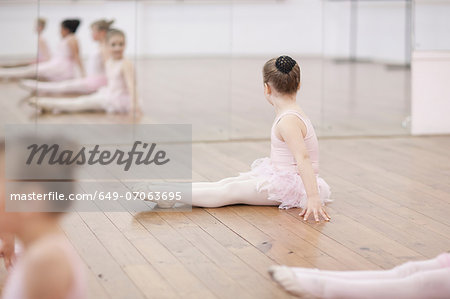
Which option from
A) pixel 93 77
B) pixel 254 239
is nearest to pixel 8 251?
pixel 254 239

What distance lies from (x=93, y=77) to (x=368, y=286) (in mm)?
4037

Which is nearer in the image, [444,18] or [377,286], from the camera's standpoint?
[377,286]

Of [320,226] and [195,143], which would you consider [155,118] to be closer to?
[195,143]

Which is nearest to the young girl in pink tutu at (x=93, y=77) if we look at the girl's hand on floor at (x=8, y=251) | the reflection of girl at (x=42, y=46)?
the reflection of girl at (x=42, y=46)

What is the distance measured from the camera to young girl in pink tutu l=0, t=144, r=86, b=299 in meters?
1.78

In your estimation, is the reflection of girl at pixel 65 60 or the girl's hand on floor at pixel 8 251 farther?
the reflection of girl at pixel 65 60

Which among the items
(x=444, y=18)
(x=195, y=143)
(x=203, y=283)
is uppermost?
(x=444, y=18)

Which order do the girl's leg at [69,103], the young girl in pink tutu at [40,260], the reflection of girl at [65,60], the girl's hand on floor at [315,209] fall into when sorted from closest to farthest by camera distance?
the young girl in pink tutu at [40,260] < the girl's hand on floor at [315,209] < the girl's leg at [69,103] < the reflection of girl at [65,60]

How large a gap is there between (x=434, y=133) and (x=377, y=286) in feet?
11.1

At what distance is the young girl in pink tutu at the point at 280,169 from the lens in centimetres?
343

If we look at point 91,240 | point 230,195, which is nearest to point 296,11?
point 230,195

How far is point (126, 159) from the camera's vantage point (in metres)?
4.61

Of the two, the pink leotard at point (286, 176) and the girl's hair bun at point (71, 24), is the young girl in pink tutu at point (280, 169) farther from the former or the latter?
the girl's hair bun at point (71, 24)

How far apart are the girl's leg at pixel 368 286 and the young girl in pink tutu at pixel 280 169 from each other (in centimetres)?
112
